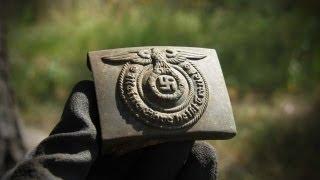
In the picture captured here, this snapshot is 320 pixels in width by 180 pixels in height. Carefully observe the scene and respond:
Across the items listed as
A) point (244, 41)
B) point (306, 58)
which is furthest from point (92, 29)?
point (306, 58)

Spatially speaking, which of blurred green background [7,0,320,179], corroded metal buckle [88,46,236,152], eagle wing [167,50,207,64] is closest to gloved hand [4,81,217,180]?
corroded metal buckle [88,46,236,152]

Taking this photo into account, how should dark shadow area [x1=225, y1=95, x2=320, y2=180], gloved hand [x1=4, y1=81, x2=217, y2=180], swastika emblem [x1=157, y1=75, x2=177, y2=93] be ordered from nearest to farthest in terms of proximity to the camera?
gloved hand [x1=4, y1=81, x2=217, y2=180] < swastika emblem [x1=157, y1=75, x2=177, y2=93] < dark shadow area [x1=225, y1=95, x2=320, y2=180]

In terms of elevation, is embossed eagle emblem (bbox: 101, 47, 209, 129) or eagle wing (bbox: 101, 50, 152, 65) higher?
eagle wing (bbox: 101, 50, 152, 65)

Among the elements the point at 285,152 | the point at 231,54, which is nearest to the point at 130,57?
the point at 285,152

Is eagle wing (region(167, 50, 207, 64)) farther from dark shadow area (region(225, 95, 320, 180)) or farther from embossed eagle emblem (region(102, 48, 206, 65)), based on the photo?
dark shadow area (region(225, 95, 320, 180))

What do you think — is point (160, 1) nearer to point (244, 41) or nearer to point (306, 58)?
point (244, 41)

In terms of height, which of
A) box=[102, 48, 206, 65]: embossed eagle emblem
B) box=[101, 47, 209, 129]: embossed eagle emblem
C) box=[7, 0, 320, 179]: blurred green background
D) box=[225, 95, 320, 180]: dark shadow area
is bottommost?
box=[225, 95, 320, 180]: dark shadow area

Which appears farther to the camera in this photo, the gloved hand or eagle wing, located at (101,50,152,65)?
eagle wing, located at (101,50,152,65)

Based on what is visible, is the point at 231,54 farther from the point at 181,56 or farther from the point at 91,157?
the point at 91,157
